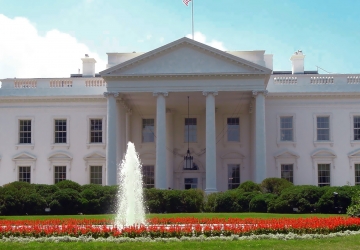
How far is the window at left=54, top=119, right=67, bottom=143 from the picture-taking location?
4228 cm

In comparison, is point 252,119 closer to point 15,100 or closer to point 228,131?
point 228,131

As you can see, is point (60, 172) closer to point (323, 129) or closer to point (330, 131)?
point (323, 129)

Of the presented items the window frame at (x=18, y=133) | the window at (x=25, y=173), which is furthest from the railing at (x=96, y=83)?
the window at (x=25, y=173)

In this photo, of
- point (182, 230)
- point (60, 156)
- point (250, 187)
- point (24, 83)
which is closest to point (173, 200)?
point (250, 187)

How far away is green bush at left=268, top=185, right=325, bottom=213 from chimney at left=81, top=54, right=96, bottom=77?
23.0m

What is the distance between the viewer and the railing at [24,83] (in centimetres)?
Result: 4284

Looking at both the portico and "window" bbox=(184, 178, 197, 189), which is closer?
the portico

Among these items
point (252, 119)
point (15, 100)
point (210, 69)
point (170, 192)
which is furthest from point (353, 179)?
point (15, 100)

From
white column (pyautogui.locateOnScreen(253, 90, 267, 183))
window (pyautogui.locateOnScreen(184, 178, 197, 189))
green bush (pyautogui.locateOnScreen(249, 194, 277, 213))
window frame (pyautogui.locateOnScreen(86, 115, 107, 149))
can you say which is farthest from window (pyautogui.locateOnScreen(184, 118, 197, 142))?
green bush (pyautogui.locateOnScreen(249, 194, 277, 213))

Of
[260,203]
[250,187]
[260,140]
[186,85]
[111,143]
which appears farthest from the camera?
[186,85]

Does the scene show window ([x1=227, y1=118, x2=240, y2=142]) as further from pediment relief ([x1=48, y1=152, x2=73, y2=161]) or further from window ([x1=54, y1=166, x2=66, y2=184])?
window ([x1=54, y1=166, x2=66, y2=184])

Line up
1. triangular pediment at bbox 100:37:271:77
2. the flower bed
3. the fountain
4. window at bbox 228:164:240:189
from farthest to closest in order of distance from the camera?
window at bbox 228:164:240:189
triangular pediment at bbox 100:37:271:77
the fountain
the flower bed

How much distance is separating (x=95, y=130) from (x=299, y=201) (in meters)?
19.0

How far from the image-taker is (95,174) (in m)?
42.1
